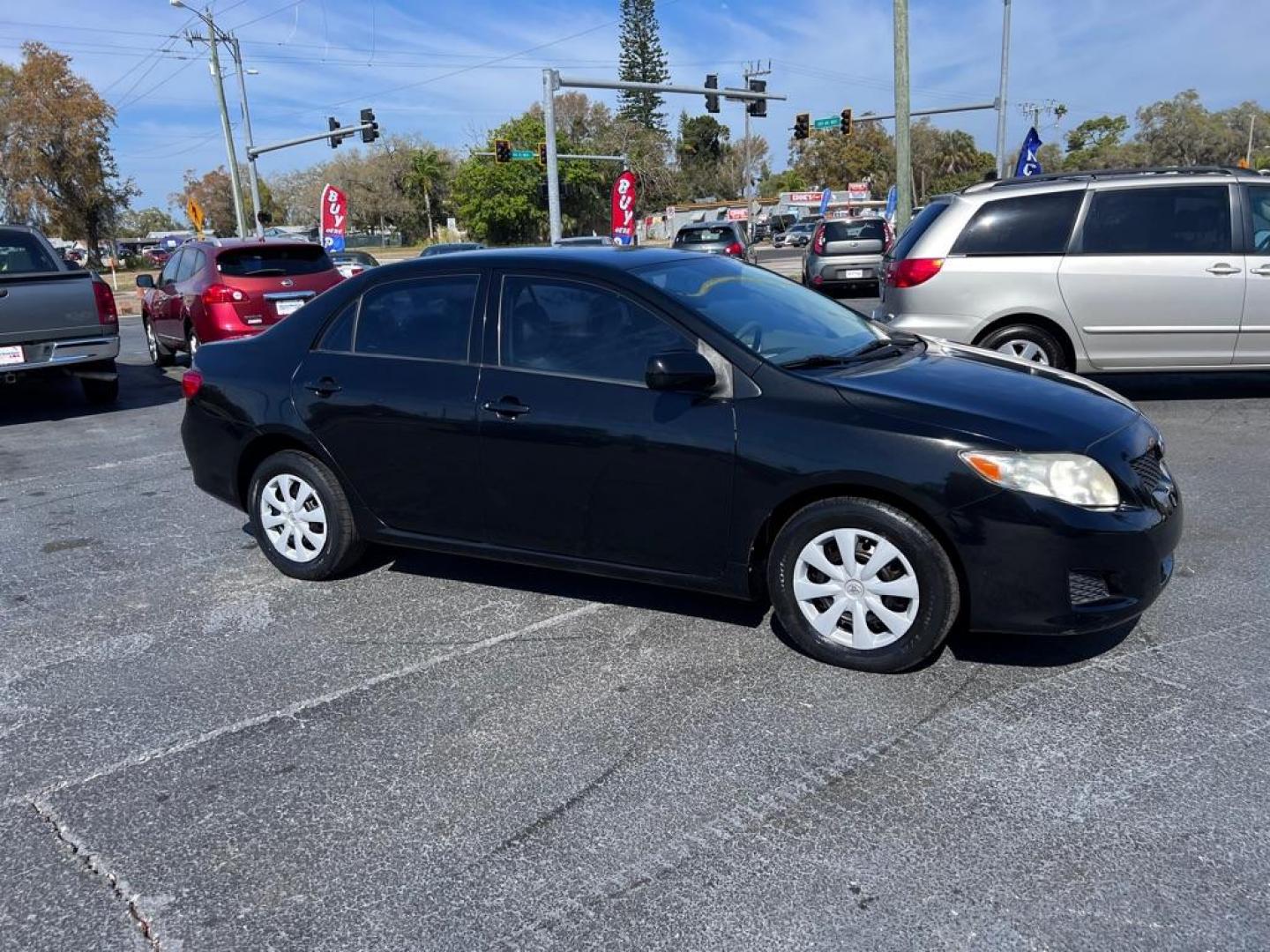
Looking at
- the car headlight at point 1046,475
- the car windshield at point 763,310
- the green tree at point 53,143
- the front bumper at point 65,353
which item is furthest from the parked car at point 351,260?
the green tree at point 53,143

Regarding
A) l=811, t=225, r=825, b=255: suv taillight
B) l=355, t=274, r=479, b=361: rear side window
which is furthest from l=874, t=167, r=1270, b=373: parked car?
l=811, t=225, r=825, b=255: suv taillight

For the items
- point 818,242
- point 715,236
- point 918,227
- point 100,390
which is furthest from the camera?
point 715,236

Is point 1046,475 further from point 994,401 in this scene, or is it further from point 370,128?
point 370,128

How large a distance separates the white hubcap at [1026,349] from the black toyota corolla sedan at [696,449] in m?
3.50

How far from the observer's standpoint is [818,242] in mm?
19500

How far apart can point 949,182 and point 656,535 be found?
329ft

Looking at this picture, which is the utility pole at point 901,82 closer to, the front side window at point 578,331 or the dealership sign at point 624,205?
the dealership sign at point 624,205

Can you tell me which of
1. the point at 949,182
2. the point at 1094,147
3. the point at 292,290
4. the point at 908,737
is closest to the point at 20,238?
the point at 292,290

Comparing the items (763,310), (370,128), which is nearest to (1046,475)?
(763,310)

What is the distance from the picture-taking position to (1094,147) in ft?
323

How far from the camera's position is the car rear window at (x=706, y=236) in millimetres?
21734

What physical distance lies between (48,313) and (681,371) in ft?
26.3

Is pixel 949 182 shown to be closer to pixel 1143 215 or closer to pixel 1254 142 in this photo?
pixel 1254 142

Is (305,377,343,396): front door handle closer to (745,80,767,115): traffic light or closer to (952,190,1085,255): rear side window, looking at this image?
(952,190,1085,255): rear side window
